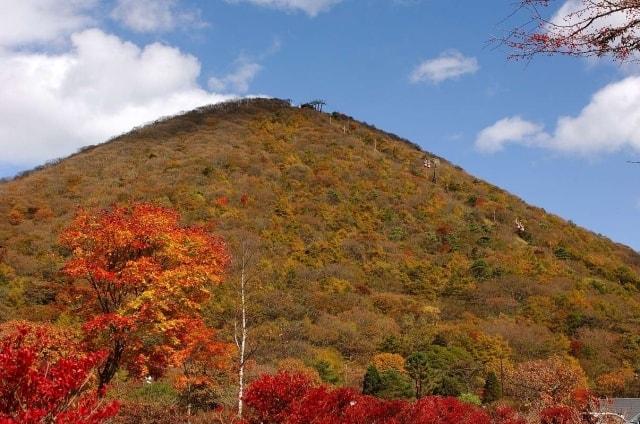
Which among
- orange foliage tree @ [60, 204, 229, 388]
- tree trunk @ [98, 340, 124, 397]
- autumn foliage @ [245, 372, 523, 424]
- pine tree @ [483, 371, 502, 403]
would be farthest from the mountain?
autumn foliage @ [245, 372, 523, 424]

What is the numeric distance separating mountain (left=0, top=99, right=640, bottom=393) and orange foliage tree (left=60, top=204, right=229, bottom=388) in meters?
13.9

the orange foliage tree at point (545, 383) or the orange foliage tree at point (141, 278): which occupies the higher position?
the orange foliage tree at point (141, 278)

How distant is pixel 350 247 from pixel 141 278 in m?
34.6

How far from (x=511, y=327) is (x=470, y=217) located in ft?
68.2

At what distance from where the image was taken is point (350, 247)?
154 feet

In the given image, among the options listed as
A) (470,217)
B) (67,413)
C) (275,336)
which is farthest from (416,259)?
(67,413)

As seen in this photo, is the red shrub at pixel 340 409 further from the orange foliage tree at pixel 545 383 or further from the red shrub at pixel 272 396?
the orange foliage tree at pixel 545 383

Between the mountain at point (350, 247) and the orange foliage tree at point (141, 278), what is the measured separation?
45.7 feet

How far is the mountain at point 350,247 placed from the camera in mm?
32781

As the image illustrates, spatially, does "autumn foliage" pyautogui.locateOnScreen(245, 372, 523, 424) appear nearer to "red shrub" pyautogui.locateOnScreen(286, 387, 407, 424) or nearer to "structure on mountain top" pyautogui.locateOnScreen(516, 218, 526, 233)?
"red shrub" pyautogui.locateOnScreen(286, 387, 407, 424)

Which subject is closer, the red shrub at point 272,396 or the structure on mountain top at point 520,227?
the red shrub at point 272,396

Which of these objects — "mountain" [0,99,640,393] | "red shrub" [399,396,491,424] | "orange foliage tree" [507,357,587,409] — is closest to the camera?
"red shrub" [399,396,491,424]

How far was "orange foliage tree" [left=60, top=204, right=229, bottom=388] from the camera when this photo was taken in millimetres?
13031

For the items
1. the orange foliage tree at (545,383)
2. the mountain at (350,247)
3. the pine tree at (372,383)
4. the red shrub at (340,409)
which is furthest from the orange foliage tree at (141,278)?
the orange foliage tree at (545,383)
